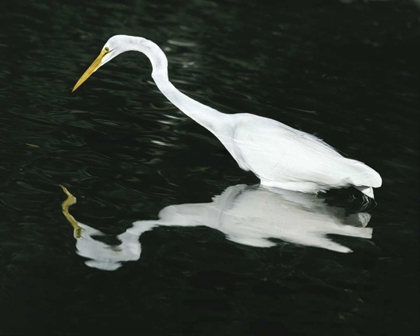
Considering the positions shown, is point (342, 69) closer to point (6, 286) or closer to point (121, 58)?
point (121, 58)

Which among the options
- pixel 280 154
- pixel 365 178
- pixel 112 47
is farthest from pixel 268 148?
pixel 112 47

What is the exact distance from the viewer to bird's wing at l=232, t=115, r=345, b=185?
7.78 metres

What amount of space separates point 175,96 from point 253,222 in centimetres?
167

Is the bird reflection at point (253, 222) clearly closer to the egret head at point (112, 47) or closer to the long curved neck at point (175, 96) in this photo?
the long curved neck at point (175, 96)

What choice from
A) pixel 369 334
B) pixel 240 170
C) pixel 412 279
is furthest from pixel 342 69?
pixel 369 334

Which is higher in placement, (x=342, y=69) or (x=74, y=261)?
(x=342, y=69)

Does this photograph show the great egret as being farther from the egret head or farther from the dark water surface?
the dark water surface

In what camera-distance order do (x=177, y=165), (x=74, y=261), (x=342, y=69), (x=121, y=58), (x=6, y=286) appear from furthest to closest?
1. (x=342, y=69)
2. (x=121, y=58)
3. (x=177, y=165)
4. (x=74, y=261)
5. (x=6, y=286)

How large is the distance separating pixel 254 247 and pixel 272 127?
1.77 meters

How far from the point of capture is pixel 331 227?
285 inches

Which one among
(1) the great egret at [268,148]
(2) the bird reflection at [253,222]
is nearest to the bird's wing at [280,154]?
(1) the great egret at [268,148]

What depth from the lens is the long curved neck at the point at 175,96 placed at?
8.00 meters

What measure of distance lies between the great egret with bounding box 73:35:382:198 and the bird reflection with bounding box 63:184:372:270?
188 mm

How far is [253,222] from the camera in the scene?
7059 mm
